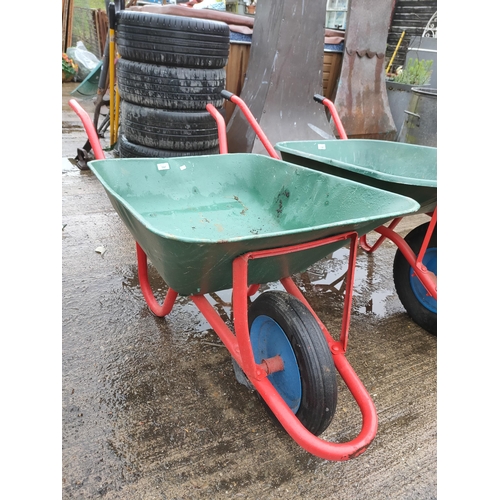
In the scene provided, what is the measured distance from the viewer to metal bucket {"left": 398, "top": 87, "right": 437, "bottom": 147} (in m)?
3.82

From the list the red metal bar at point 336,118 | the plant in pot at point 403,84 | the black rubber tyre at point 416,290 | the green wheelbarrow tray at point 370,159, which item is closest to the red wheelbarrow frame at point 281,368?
the green wheelbarrow tray at point 370,159

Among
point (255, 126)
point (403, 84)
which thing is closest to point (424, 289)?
point (255, 126)

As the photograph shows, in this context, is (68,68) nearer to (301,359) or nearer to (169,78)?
(169,78)

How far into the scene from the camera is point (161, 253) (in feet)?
4.08

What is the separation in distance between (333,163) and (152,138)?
1929 mm

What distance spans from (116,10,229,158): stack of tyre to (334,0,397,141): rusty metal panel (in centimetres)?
202

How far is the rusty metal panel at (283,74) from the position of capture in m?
3.98

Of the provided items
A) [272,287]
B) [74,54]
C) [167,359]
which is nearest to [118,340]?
[167,359]

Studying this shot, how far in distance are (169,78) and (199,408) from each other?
248 cm

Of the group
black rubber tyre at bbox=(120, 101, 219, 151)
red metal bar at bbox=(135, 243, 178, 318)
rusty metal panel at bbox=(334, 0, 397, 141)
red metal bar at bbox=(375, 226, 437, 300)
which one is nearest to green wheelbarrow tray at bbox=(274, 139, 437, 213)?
red metal bar at bbox=(375, 226, 437, 300)

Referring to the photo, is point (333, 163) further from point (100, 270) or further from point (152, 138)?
point (152, 138)

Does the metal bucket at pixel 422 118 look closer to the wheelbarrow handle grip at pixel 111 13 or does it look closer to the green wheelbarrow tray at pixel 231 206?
the green wheelbarrow tray at pixel 231 206

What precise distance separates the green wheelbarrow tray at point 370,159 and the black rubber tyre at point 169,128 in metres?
1.28

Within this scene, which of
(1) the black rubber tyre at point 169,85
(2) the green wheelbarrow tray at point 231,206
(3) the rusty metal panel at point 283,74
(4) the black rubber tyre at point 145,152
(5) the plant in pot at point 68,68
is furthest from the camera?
(5) the plant in pot at point 68,68
